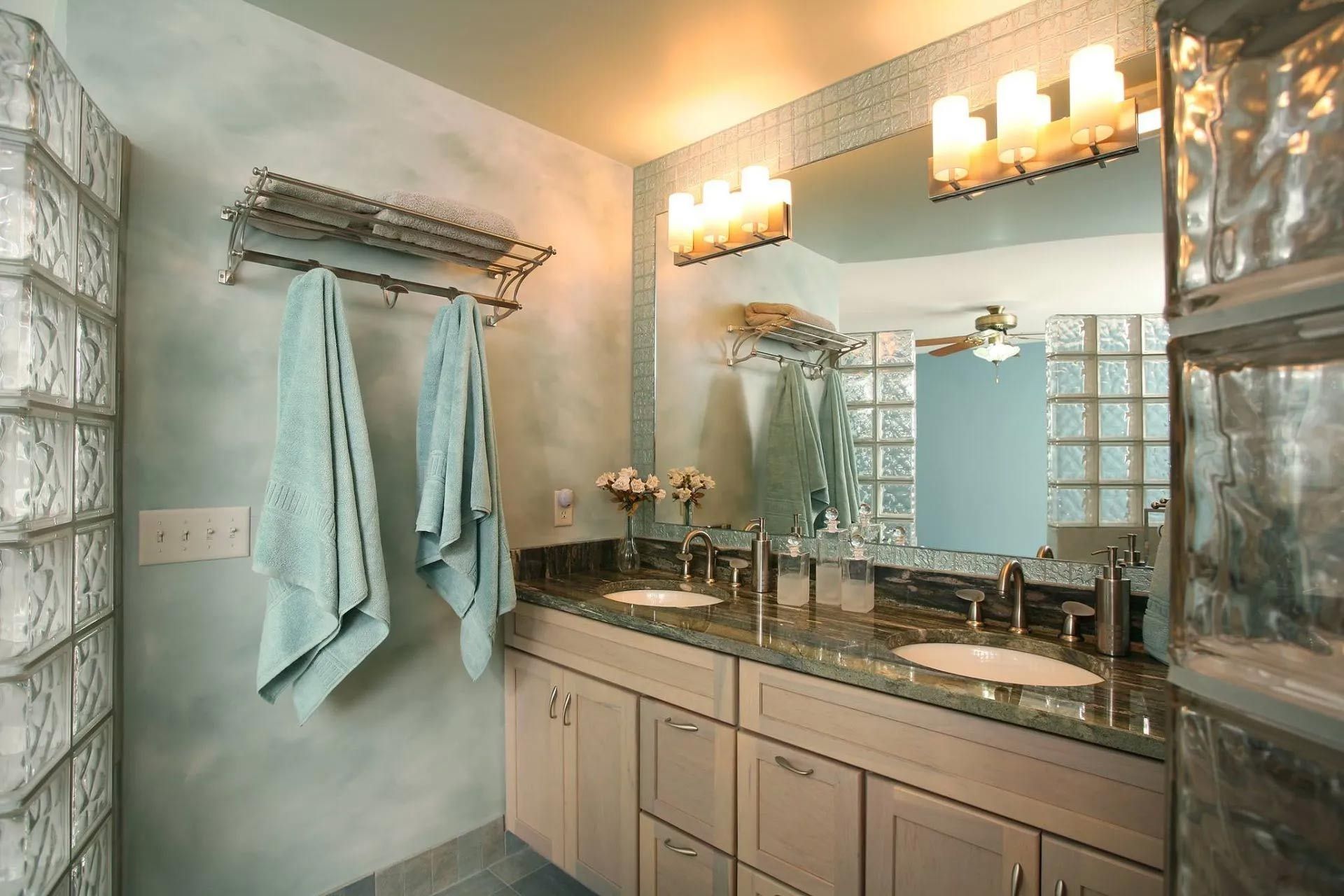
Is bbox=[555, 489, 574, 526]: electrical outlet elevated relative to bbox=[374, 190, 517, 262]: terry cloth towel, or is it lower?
lower

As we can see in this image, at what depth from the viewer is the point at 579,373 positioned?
7.90 feet

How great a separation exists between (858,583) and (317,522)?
1284 mm

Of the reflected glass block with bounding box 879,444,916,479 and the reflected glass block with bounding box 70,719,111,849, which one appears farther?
the reflected glass block with bounding box 879,444,916,479

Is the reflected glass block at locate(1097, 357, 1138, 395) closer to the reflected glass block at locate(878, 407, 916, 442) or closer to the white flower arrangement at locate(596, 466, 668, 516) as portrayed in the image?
the reflected glass block at locate(878, 407, 916, 442)

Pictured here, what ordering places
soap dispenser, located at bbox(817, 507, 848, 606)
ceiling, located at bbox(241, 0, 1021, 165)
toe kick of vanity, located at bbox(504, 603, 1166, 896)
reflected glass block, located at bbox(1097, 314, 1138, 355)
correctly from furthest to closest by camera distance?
soap dispenser, located at bbox(817, 507, 848, 606)
ceiling, located at bbox(241, 0, 1021, 165)
reflected glass block, located at bbox(1097, 314, 1138, 355)
toe kick of vanity, located at bbox(504, 603, 1166, 896)

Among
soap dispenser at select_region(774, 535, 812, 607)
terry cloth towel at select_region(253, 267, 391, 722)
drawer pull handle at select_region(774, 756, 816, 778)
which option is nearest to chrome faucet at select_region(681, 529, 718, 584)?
soap dispenser at select_region(774, 535, 812, 607)

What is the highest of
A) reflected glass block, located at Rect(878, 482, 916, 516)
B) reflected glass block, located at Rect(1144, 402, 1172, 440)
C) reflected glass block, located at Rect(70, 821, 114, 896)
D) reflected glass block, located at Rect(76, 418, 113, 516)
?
reflected glass block, located at Rect(1144, 402, 1172, 440)

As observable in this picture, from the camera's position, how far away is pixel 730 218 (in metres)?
2.15

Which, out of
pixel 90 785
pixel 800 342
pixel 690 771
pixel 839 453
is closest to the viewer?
pixel 90 785

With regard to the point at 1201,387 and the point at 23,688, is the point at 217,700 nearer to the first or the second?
the point at 23,688

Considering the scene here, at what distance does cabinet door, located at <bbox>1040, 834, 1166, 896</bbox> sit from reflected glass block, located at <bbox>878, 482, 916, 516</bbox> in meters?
0.89

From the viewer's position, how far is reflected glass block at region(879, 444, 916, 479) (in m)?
1.85

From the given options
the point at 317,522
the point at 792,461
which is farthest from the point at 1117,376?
the point at 317,522

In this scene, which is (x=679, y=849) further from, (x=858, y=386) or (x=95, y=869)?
(x=858, y=386)
